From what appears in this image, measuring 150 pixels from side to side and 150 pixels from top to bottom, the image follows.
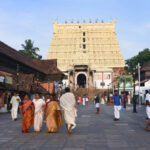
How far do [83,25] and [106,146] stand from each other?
96.2 metres

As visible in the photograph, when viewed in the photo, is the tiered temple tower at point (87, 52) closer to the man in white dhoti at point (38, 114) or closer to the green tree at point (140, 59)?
the green tree at point (140, 59)

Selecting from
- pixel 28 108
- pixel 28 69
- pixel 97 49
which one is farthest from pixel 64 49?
pixel 28 108

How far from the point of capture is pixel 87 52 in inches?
3765

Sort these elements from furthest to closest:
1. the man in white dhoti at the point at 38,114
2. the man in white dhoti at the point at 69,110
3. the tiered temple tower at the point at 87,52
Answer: the tiered temple tower at the point at 87,52 → the man in white dhoti at the point at 38,114 → the man in white dhoti at the point at 69,110

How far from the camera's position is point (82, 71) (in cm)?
8406

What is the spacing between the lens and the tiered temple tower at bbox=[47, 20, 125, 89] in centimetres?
8662

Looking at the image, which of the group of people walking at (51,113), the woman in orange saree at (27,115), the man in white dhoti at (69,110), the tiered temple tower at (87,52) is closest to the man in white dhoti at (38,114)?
the group of people walking at (51,113)

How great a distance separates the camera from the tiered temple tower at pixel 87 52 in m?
86.6

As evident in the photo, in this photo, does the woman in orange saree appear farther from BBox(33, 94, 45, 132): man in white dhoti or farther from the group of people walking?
BBox(33, 94, 45, 132): man in white dhoti

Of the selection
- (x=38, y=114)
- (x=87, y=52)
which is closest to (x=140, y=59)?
(x=87, y=52)

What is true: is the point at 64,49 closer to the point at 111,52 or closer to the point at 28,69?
the point at 111,52

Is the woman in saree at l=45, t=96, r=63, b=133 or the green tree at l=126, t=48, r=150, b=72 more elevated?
the green tree at l=126, t=48, r=150, b=72

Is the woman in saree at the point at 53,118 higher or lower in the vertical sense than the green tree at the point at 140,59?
lower

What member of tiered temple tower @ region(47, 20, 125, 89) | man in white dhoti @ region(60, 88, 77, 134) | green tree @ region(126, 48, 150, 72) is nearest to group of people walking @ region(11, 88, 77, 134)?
man in white dhoti @ region(60, 88, 77, 134)
